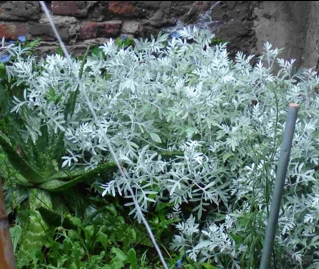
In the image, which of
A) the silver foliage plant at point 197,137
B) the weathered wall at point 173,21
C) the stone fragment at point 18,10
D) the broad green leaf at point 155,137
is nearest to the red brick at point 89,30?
the weathered wall at point 173,21

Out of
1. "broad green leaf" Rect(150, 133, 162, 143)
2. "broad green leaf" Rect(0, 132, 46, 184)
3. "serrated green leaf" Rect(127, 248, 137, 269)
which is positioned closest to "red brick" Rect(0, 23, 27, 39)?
"broad green leaf" Rect(0, 132, 46, 184)

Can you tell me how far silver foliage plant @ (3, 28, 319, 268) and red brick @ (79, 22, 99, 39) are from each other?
0.49 meters

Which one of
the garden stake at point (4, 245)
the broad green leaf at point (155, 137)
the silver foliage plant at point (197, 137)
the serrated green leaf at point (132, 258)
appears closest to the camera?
the garden stake at point (4, 245)

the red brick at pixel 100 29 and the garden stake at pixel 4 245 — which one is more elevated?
the red brick at pixel 100 29

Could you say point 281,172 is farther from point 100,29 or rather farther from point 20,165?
point 100,29

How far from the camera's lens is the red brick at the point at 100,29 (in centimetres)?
290

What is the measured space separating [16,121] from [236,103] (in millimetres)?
887

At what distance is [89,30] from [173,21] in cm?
46

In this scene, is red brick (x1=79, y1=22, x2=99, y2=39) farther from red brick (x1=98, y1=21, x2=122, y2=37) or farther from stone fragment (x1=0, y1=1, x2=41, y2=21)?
stone fragment (x1=0, y1=1, x2=41, y2=21)

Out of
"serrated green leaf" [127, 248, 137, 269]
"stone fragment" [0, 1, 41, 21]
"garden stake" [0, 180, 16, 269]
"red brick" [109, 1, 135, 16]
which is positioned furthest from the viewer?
"red brick" [109, 1, 135, 16]

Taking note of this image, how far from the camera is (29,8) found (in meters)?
2.81

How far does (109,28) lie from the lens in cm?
292

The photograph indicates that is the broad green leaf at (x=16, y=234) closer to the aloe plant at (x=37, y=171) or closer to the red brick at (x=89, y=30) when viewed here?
the aloe plant at (x=37, y=171)

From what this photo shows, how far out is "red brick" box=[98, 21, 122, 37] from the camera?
291 cm
